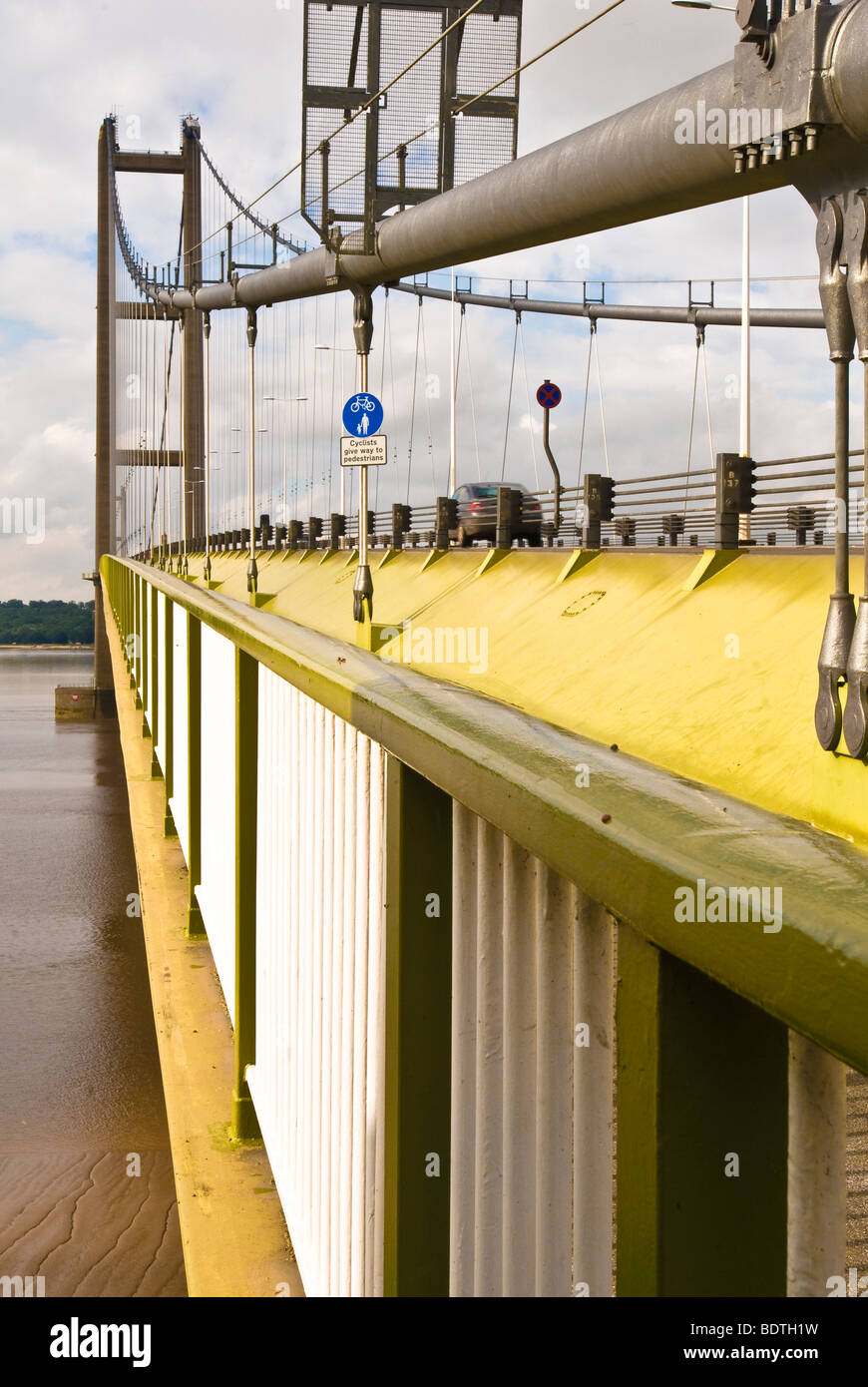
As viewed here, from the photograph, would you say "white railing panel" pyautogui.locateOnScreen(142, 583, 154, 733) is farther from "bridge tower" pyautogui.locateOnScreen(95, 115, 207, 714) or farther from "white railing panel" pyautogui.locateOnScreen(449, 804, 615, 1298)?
"bridge tower" pyautogui.locateOnScreen(95, 115, 207, 714)

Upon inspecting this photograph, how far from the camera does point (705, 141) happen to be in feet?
15.2

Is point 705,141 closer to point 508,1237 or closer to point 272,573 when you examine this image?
point 508,1237

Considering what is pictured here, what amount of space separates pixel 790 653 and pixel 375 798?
4231 mm

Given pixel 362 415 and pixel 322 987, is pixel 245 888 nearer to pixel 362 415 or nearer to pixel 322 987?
pixel 322 987

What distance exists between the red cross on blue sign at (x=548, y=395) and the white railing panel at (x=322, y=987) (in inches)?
914

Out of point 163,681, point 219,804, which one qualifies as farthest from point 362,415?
point 219,804

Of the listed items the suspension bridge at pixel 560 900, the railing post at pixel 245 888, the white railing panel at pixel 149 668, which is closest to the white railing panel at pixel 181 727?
the suspension bridge at pixel 560 900

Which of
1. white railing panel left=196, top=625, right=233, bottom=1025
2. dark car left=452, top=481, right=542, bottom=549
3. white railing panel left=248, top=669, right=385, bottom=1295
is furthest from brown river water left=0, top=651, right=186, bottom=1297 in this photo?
dark car left=452, top=481, right=542, bottom=549

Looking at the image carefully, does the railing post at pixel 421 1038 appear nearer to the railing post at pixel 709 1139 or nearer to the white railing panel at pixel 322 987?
the white railing panel at pixel 322 987

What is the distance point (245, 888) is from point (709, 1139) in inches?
124

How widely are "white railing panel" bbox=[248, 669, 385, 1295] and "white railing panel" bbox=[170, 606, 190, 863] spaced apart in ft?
11.2

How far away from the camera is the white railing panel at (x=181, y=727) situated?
7.16m
